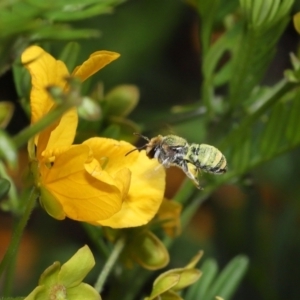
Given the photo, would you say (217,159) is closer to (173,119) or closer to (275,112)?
(275,112)

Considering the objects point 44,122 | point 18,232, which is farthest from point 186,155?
point 44,122

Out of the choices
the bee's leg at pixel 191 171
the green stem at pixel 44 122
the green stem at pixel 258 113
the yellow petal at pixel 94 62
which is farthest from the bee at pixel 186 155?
the green stem at pixel 44 122

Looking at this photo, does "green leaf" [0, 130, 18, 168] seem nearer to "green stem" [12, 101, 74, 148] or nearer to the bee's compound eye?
"green stem" [12, 101, 74, 148]

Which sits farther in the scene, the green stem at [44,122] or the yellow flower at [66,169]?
the yellow flower at [66,169]

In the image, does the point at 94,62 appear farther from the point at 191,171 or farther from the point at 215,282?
the point at 215,282

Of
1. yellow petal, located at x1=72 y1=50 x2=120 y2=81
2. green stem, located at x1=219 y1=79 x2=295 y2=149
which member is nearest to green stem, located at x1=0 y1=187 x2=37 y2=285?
yellow petal, located at x1=72 y1=50 x2=120 y2=81

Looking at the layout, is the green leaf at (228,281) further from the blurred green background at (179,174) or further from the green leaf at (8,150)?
the green leaf at (8,150)
